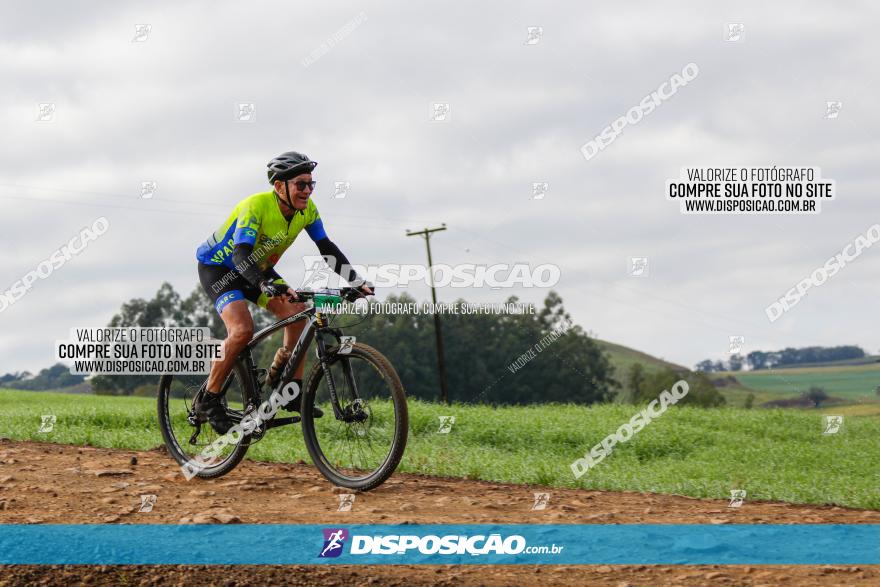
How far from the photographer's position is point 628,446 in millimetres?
14953

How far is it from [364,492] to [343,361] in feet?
4.13

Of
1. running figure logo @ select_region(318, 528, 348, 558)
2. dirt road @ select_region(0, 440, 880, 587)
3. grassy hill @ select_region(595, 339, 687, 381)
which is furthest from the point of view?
grassy hill @ select_region(595, 339, 687, 381)

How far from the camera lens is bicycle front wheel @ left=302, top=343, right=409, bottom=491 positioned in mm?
7402

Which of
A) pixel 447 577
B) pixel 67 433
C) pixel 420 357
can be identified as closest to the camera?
pixel 447 577

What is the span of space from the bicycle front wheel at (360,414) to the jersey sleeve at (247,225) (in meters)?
1.29

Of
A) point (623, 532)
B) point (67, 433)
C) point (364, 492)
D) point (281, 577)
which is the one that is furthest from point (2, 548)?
point (67, 433)

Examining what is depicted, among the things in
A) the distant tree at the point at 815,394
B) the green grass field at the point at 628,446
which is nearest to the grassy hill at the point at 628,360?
the distant tree at the point at 815,394

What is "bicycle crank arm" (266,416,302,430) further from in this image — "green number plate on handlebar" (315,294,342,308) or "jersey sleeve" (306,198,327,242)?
"jersey sleeve" (306,198,327,242)

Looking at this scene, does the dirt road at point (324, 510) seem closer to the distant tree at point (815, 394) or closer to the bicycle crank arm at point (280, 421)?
the bicycle crank arm at point (280, 421)

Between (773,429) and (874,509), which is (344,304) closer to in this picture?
(874,509)

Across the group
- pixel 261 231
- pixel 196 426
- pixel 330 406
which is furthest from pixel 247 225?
pixel 196 426

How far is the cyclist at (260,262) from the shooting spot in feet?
25.1

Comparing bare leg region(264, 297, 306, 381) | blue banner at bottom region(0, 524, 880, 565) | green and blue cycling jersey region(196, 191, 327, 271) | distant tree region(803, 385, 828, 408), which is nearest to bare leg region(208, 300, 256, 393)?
bare leg region(264, 297, 306, 381)

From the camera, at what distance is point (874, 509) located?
28.1 ft
